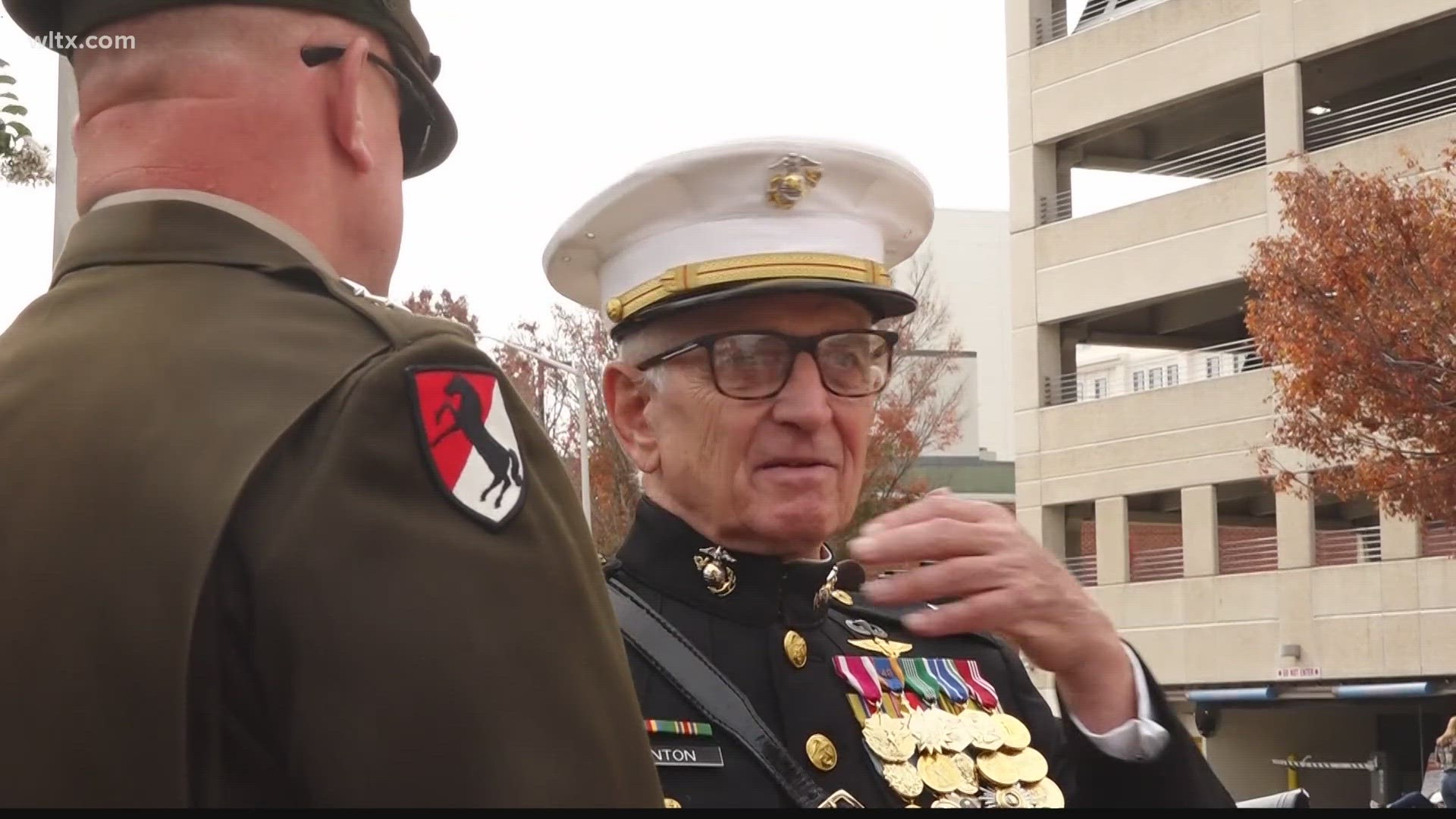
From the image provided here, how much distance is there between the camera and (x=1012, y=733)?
127 inches

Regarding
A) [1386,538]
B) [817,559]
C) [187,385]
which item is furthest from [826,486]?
[1386,538]

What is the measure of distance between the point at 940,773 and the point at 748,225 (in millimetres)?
986

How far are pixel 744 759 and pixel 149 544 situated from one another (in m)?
1.54

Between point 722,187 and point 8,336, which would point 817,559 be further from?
point 8,336

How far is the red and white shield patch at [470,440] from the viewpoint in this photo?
1571mm

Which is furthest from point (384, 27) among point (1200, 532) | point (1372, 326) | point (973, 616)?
point (1200, 532)

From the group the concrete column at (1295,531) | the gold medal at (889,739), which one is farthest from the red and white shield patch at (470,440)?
the concrete column at (1295,531)

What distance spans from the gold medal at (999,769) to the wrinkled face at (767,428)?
17.8 inches

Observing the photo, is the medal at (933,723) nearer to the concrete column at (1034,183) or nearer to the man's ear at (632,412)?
the man's ear at (632,412)

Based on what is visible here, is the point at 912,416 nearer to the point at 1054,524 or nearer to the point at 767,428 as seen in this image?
the point at 1054,524

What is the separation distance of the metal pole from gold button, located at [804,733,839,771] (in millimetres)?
22406

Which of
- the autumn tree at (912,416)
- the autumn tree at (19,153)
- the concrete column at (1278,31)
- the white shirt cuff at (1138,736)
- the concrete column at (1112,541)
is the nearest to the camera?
the white shirt cuff at (1138,736)

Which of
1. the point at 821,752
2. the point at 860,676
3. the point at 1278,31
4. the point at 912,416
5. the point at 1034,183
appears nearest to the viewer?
the point at 821,752

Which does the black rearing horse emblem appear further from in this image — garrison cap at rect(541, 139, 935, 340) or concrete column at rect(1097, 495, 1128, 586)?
concrete column at rect(1097, 495, 1128, 586)
